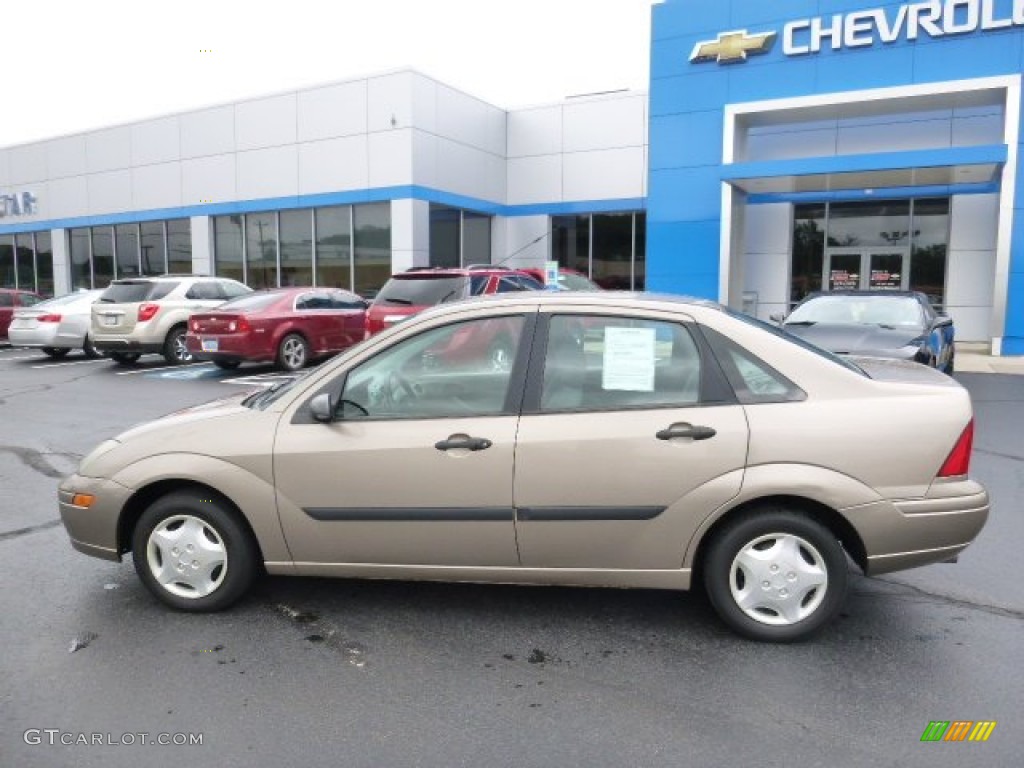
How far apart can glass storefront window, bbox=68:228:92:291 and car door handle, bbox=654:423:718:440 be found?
30710mm

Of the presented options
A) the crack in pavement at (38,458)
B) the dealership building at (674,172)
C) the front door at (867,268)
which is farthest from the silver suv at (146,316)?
the front door at (867,268)

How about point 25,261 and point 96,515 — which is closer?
point 96,515

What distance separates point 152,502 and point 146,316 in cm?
1156

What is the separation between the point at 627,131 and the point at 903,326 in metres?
15.0

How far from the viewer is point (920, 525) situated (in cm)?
347

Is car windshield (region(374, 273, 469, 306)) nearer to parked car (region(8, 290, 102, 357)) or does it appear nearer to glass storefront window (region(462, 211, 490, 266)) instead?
parked car (region(8, 290, 102, 357))

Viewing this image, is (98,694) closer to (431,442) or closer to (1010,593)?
(431,442)

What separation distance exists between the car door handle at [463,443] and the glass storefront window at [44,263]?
3211cm

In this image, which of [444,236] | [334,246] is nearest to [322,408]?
[444,236]

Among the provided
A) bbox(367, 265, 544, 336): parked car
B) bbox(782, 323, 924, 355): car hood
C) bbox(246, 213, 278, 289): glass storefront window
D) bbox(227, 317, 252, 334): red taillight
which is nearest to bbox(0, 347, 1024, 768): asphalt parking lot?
bbox(782, 323, 924, 355): car hood

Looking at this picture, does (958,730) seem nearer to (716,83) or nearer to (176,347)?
(176,347)

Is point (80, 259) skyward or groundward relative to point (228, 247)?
groundward

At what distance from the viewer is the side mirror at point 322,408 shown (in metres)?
3.66

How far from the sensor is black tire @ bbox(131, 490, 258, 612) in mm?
3869
